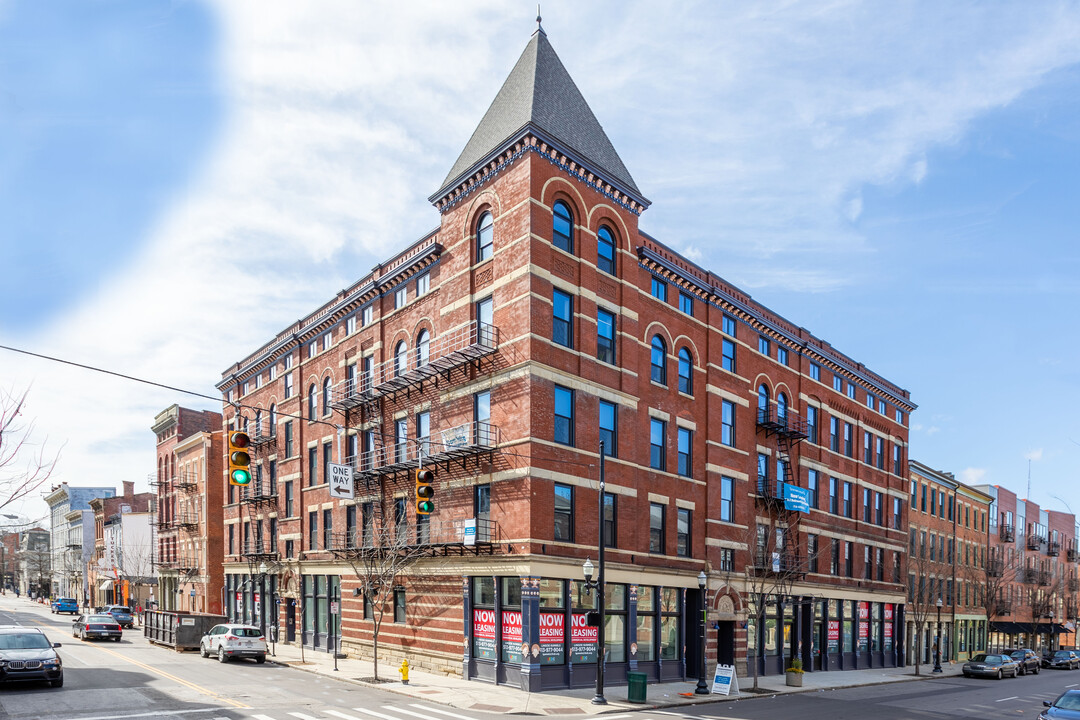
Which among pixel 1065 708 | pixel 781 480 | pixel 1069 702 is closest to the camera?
pixel 1065 708

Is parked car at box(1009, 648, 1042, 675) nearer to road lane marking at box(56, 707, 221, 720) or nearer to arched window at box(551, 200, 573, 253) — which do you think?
arched window at box(551, 200, 573, 253)

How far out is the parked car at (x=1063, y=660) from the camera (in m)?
58.0

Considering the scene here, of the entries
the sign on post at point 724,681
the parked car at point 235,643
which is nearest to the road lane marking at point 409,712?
the sign on post at point 724,681

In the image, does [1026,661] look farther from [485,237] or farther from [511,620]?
[485,237]

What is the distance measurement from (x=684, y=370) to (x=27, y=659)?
2575 centimetres

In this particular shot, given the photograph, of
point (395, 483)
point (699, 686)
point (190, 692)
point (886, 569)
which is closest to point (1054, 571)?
point (886, 569)

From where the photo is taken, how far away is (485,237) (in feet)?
101

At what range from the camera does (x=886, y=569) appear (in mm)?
49594

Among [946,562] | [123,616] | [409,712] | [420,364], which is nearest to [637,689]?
[409,712]

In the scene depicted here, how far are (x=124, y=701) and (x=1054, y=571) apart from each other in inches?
3485

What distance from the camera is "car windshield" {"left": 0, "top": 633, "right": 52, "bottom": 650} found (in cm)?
2362

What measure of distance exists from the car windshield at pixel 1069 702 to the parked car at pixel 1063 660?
161 ft

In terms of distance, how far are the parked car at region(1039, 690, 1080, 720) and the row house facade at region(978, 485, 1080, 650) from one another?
48.9 m

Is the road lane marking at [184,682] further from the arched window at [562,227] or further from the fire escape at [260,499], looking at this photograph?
the arched window at [562,227]
